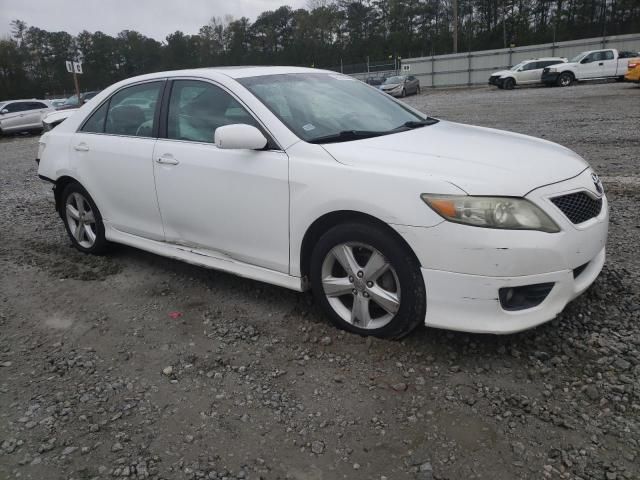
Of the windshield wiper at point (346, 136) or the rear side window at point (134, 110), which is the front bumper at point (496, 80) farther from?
the windshield wiper at point (346, 136)

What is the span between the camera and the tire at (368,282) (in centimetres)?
275

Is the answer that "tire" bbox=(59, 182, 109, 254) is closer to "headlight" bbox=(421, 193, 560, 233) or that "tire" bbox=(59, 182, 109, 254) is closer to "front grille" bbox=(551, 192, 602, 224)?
"headlight" bbox=(421, 193, 560, 233)

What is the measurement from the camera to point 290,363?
115 inches

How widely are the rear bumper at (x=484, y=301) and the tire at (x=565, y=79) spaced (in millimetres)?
28796

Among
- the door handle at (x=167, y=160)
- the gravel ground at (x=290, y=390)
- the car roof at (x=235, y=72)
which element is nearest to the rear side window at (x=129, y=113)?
the car roof at (x=235, y=72)

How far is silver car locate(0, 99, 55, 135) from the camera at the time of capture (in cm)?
2102

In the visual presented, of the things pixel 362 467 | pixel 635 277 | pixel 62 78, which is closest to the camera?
pixel 362 467

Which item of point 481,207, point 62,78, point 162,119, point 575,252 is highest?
point 62,78

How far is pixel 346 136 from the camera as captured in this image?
3.22 meters

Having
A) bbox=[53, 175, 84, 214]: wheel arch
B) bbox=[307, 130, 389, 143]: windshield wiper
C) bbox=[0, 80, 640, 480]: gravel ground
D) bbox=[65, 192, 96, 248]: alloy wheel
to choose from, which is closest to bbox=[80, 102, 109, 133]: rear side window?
bbox=[53, 175, 84, 214]: wheel arch

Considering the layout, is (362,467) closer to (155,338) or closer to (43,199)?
(155,338)

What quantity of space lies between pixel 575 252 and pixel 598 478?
1.10m

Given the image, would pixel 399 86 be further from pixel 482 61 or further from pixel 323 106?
pixel 323 106

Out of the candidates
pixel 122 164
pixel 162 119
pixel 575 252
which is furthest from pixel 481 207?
pixel 122 164
